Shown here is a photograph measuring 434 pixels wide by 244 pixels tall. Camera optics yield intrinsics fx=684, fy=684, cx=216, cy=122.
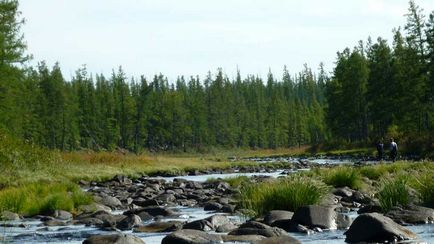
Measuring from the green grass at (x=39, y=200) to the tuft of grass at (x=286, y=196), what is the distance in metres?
5.99

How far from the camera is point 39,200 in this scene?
2056 cm

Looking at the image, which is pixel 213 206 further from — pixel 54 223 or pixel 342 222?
pixel 342 222

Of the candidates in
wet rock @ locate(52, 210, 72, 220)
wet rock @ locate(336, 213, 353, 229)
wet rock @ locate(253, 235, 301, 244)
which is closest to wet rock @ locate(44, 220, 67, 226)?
wet rock @ locate(52, 210, 72, 220)

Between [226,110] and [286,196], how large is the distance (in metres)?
124

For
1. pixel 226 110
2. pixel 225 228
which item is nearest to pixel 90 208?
pixel 225 228

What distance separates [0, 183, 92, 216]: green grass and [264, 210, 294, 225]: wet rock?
24.5 feet

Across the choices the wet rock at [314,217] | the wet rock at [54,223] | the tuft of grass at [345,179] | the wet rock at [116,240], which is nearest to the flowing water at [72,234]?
the wet rock at [54,223]

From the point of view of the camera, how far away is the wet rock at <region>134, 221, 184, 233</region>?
15.5 metres

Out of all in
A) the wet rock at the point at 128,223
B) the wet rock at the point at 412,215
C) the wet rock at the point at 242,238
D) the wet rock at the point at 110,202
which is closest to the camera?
the wet rock at the point at 242,238

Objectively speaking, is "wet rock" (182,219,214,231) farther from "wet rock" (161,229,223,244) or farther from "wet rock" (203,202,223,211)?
"wet rock" (203,202,223,211)

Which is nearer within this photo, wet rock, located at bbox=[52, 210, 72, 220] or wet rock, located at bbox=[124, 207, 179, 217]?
wet rock, located at bbox=[52, 210, 72, 220]

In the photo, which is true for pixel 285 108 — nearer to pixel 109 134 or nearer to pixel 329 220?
pixel 109 134

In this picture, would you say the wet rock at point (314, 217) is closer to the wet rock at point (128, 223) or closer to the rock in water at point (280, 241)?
the rock in water at point (280, 241)

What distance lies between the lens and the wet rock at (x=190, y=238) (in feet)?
41.1
